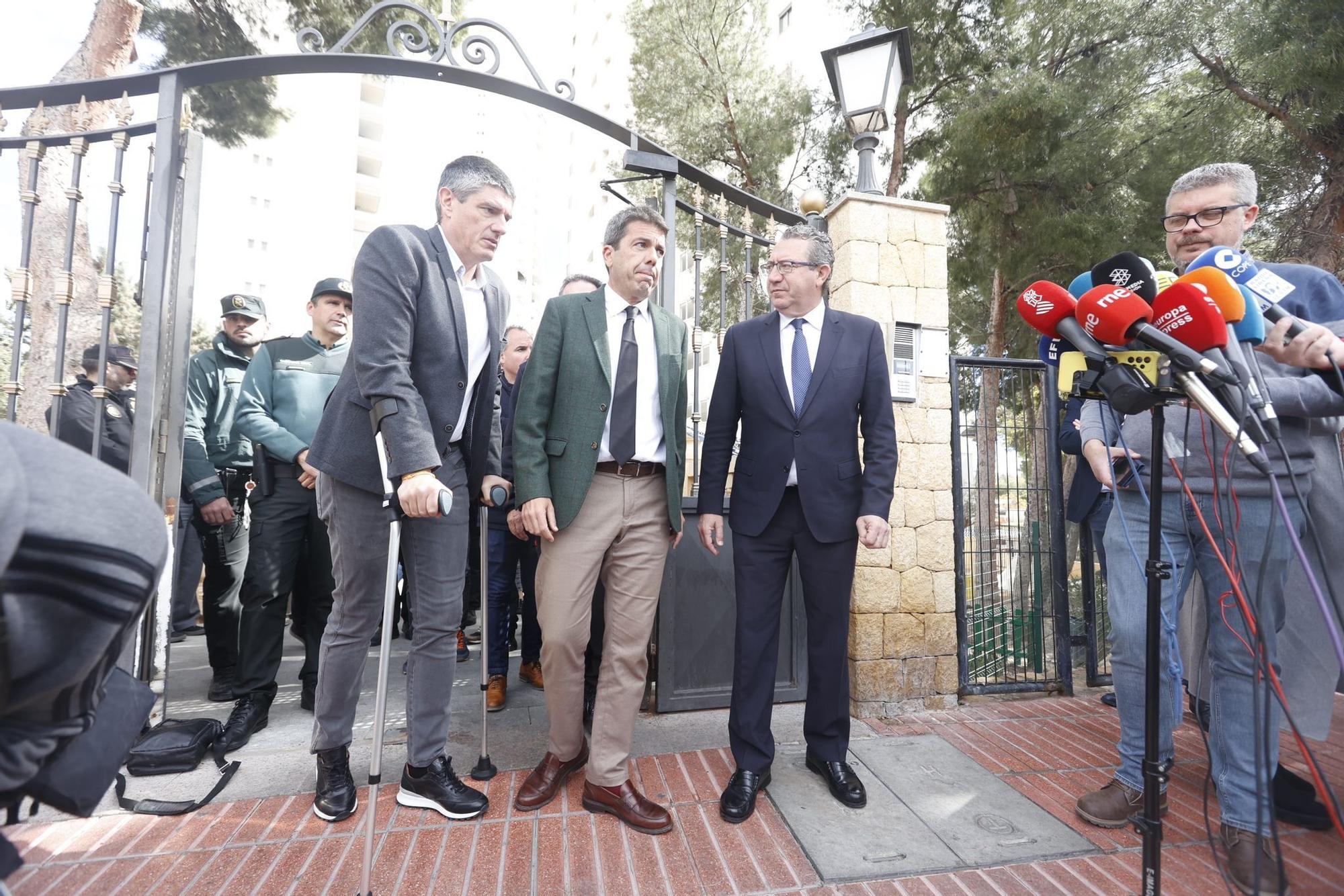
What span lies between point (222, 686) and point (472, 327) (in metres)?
2.63

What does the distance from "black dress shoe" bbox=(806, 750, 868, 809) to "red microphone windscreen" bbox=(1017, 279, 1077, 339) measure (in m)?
1.67

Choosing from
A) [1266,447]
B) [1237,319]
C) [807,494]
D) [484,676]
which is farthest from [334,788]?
[1266,447]

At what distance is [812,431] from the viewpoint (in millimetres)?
2488

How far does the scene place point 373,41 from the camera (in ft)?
24.0

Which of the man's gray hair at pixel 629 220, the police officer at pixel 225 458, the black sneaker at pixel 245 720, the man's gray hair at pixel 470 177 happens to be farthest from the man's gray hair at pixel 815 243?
the black sneaker at pixel 245 720

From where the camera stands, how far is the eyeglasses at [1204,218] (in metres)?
2.10

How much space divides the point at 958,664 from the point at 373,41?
827cm

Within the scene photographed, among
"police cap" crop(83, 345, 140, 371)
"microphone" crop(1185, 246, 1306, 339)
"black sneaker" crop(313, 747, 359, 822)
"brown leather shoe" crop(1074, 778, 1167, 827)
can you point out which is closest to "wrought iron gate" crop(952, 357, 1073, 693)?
"brown leather shoe" crop(1074, 778, 1167, 827)

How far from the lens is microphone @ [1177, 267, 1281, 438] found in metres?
1.45

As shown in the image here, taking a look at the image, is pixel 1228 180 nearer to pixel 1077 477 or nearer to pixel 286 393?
pixel 1077 477

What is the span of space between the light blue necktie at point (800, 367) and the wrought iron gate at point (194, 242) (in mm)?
741

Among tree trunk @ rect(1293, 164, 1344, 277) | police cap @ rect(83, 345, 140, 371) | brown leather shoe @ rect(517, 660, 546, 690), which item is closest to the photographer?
brown leather shoe @ rect(517, 660, 546, 690)

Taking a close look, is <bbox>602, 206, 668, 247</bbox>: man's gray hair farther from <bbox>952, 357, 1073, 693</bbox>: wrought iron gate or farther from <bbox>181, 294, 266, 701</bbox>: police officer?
<bbox>181, 294, 266, 701</bbox>: police officer

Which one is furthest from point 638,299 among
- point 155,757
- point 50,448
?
point 155,757
